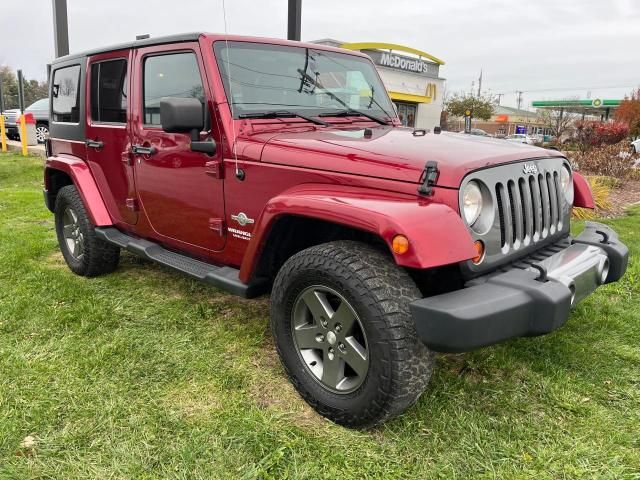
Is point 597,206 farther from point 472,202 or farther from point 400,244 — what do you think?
point 400,244

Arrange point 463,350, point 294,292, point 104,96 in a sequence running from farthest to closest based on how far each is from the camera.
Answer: point 104,96
point 294,292
point 463,350

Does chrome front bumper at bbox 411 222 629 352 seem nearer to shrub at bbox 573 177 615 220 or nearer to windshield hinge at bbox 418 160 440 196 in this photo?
windshield hinge at bbox 418 160 440 196

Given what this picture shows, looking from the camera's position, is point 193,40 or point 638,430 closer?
point 638,430

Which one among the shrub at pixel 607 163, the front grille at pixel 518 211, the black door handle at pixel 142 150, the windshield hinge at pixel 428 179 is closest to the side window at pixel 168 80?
the black door handle at pixel 142 150

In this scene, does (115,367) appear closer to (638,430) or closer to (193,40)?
(193,40)

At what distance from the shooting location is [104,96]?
4.04m

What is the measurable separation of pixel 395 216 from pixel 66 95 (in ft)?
12.2

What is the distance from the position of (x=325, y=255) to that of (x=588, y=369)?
174 centimetres

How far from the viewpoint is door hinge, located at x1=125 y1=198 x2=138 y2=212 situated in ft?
12.6

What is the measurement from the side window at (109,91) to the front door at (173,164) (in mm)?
211

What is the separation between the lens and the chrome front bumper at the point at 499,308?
2.02 meters

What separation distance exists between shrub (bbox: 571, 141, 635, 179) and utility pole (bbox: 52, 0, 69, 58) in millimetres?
10230

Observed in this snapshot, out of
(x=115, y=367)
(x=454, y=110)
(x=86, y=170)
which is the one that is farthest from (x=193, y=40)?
(x=454, y=110)

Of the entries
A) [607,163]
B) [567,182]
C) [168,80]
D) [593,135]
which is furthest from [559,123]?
[168,80]
